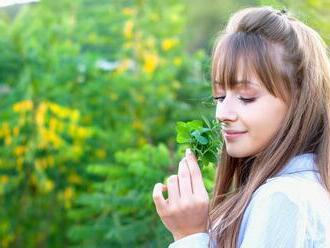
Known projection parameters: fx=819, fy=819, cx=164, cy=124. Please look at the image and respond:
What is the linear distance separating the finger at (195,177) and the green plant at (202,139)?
127mm

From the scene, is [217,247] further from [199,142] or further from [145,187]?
[145,187]

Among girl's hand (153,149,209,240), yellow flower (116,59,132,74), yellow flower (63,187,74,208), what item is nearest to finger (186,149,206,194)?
girl's hand (153,149,209,240)

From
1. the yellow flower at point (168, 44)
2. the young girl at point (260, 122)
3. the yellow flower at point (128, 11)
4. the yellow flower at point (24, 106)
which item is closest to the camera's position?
the young girl at point (260, 122)

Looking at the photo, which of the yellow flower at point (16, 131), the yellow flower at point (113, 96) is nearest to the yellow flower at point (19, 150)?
the yellow flower at point (16, 131)

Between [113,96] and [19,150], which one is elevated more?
[113,96]

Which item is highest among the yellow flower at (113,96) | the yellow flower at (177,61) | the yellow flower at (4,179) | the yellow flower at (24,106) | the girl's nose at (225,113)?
the girl's nose at (225,113)

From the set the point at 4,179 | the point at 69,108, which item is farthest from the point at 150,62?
the point at 4,179

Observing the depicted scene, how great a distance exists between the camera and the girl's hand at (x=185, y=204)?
2.05 meters

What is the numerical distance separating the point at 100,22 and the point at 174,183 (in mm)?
5967

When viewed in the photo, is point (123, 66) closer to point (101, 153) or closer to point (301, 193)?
point (101, 153)

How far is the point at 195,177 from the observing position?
208 centimetres

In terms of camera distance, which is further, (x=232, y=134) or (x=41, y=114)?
(x=41, y=114)

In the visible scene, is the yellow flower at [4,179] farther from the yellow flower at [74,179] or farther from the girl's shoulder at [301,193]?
the girl's shoulder at [301,193]

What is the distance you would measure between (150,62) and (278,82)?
546 cm
